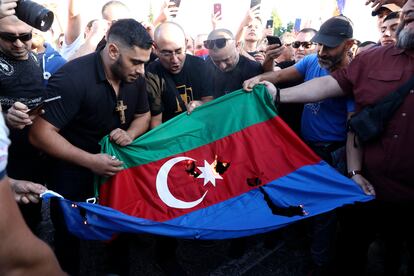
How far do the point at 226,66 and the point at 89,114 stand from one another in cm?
160

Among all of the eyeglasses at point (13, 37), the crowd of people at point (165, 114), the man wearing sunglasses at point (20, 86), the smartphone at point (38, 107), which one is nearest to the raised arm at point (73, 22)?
the crowd of people at point (165, 114)

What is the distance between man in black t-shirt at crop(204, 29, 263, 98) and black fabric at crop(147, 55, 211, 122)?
0.13 meters

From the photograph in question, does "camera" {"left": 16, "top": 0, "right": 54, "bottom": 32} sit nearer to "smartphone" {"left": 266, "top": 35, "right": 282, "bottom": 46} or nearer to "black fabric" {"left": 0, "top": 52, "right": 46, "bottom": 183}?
"black fabric" {"left": 0, "top": 52, "right": 46, "bottom": 183}

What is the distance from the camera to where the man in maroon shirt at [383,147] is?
2352 mm

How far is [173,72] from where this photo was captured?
338 centimetres

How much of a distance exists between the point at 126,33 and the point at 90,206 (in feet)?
4.16

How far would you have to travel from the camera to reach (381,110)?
7.82ft

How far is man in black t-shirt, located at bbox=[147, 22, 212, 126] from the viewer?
10.9ft

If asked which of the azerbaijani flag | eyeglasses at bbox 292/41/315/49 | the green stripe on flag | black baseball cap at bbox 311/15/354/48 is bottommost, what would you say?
the azerbaijani flag

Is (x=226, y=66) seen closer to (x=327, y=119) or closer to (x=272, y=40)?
(x=272, y=40)

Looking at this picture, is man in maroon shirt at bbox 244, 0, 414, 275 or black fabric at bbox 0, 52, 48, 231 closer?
man in maroon shirt at bbox 244, 0, 414, 275

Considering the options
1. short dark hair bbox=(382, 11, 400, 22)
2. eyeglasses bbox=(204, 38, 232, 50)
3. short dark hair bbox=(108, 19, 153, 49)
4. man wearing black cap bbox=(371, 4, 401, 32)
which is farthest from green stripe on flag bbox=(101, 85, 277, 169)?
man wearing black cap bbox=(371, 4, 401, 32)

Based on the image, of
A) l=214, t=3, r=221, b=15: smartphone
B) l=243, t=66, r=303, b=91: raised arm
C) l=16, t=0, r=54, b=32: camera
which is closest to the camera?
l=16, t=0, r=54, b=32: camera

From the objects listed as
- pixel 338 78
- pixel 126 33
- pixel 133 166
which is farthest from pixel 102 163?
pixel 338 78
